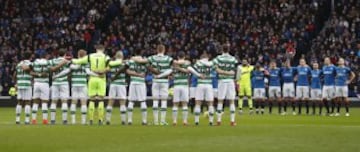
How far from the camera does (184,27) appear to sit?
49750 millimetres

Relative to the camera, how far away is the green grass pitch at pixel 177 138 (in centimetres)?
1845

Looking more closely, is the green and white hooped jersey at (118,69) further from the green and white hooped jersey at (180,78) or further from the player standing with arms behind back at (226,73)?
the player standing with arms behind back at (226,73)

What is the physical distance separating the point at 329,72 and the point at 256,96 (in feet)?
13.1

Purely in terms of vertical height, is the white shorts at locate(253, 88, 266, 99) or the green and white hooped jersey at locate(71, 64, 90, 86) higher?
the green and white hooped jersey at locate(71, 64, 90, 86)

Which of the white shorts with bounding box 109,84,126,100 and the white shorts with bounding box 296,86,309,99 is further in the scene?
the white shorts with bounding box 296,86,309,99

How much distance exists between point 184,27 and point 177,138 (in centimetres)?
2926

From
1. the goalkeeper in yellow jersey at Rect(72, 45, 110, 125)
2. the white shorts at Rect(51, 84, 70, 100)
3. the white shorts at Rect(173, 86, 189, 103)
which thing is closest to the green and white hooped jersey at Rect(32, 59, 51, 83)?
the white shorts at Rect(51, 84, 70, 100)

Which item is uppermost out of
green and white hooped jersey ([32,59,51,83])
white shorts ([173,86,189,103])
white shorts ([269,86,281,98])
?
green and white hooped jersey ([32,59,51,83])

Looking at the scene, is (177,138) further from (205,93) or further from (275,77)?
(275,77)

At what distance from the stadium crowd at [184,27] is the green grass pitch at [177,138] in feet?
69.7

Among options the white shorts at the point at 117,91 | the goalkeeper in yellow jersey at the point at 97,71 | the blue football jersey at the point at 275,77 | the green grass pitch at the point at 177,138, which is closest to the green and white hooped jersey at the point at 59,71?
the goalkeeper in yellow jersey at the point at 97,71

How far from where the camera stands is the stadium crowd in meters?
46.5

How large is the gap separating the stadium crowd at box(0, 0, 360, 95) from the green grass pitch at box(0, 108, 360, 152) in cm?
2124

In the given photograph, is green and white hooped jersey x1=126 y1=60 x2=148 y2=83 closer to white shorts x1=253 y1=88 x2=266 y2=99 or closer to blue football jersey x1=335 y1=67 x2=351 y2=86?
blue football jersey x1=335 y1=67 x2=351 y2=86
